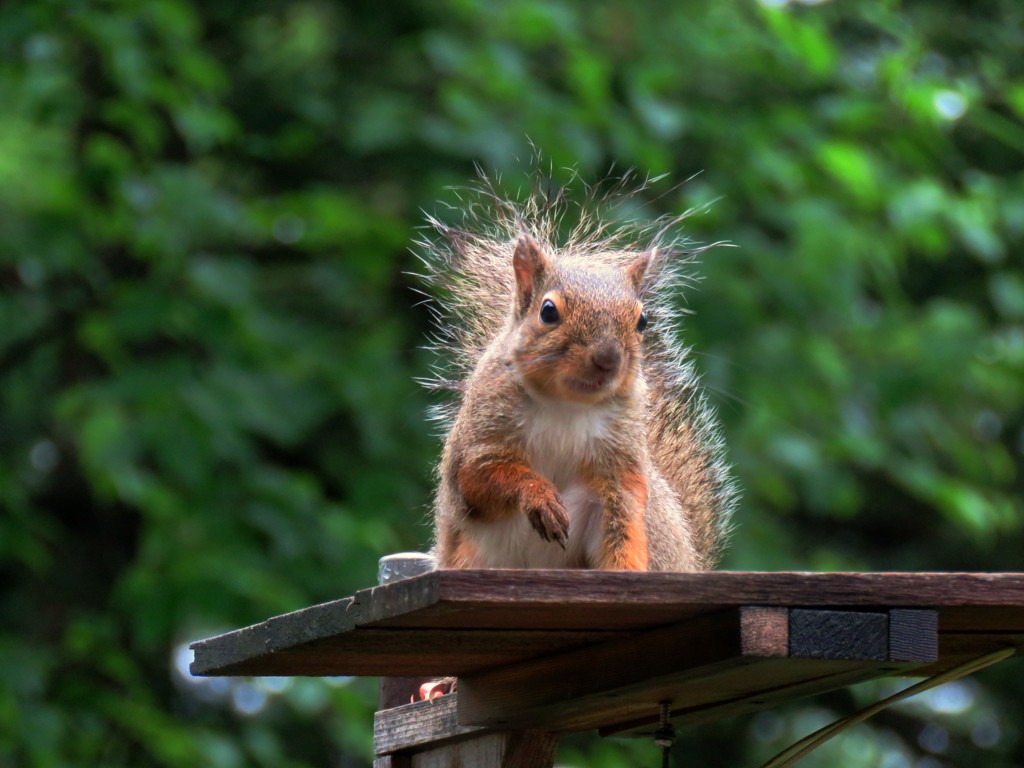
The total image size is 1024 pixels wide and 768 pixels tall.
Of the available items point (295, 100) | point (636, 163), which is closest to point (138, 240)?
point (295, 100)

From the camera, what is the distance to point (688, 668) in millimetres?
1661

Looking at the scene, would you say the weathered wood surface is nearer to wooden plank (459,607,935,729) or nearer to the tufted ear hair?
wooden plank (459,607,935,729)

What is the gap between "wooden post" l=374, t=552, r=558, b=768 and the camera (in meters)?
2.11

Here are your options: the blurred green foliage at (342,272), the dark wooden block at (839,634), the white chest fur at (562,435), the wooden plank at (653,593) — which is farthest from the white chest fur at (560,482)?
the blurred green foliage at (342,272)

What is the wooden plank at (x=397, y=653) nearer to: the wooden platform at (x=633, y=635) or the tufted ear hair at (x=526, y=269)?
the wooden platform at (x=633, y=635)

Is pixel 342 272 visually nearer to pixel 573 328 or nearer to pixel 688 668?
pixel 573 328

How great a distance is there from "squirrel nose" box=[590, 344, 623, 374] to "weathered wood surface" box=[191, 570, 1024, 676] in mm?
382

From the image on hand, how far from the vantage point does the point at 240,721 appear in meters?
5.64

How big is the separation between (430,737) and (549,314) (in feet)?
2.29

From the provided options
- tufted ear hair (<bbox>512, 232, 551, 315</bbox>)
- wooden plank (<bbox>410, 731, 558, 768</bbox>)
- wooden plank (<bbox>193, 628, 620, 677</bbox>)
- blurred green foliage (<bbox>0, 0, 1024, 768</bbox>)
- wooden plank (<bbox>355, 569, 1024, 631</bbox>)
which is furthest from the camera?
blurred green foliage (<bbox>0, 0, 1024, 768</bbox>)

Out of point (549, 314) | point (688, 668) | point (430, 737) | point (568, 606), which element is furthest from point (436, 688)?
point (568, 606)

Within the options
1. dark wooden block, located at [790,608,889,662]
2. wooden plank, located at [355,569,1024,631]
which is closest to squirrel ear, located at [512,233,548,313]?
wooden plank, located at [355,569,1024,631]

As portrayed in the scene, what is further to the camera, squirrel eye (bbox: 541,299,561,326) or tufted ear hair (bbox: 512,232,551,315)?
tufted ear hair (bbox: 512,232,551,315)

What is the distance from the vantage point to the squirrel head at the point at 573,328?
2027 millimetres
